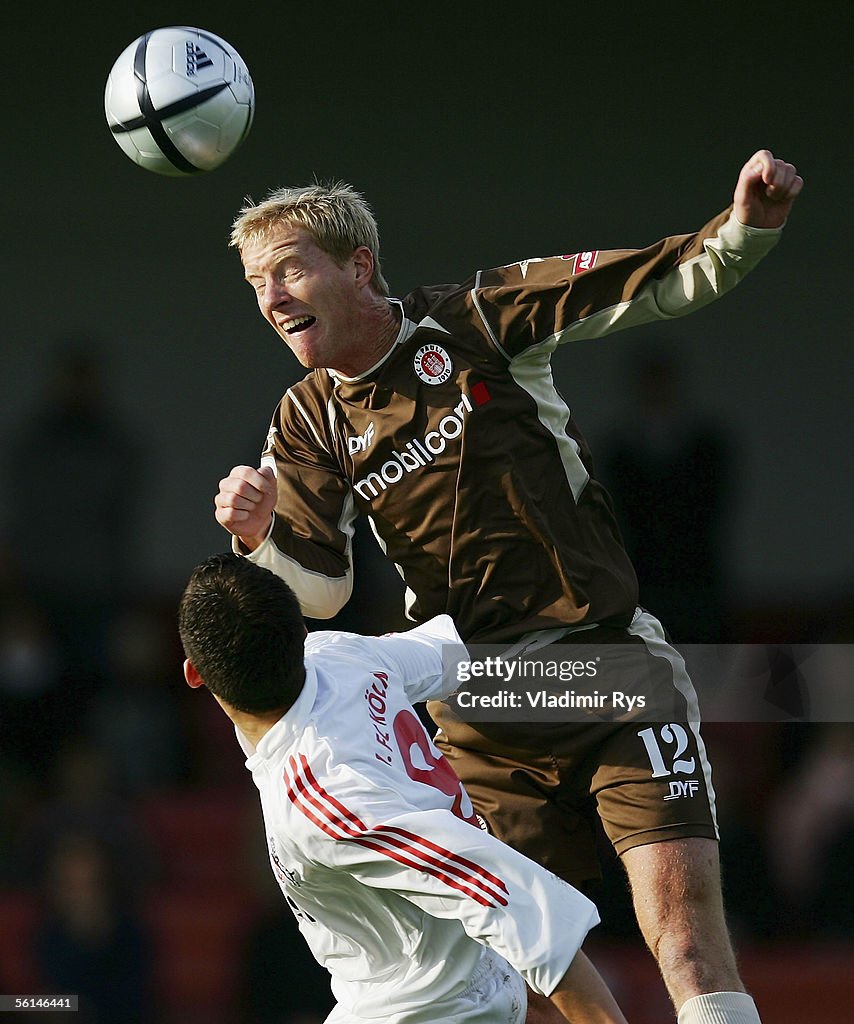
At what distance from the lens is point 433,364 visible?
3.31 m

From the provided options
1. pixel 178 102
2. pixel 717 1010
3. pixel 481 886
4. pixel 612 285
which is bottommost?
pixel 717 1010

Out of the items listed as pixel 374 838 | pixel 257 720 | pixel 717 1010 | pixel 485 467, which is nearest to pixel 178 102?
pixel 485 467

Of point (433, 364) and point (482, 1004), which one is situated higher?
point (433, 364)

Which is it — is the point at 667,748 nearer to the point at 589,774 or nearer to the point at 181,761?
the point at 589,774

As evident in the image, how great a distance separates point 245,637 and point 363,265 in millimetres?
1183

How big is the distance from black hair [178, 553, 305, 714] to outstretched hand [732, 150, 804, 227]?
3.77 feet

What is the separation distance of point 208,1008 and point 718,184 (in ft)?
13.1

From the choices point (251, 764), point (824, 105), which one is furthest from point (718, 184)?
point (251, 764)

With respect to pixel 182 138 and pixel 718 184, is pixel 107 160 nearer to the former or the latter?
pixel 718 184

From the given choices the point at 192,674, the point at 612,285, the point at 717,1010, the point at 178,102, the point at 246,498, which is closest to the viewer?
the point at 192,674

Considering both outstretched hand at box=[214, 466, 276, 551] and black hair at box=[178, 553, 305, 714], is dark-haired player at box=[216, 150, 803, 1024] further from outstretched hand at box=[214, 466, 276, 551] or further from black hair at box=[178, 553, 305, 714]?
black hair at box=[178, 553, 305, 714]

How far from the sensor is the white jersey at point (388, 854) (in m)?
2.37

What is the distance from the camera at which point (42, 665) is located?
6629 millimetres
